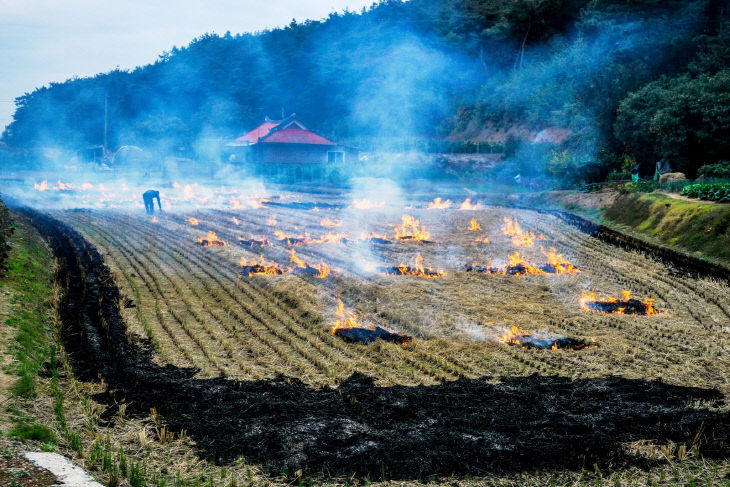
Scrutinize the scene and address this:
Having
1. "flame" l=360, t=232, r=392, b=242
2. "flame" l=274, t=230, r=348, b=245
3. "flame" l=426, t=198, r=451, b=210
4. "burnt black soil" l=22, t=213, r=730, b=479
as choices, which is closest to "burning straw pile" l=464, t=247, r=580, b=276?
"flame" l=360, t=232, r=392, b=242

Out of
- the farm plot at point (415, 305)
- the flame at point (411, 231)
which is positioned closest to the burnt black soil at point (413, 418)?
the farm plot at point (415, 305)

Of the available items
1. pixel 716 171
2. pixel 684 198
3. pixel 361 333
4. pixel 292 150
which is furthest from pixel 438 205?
pixel 292 150

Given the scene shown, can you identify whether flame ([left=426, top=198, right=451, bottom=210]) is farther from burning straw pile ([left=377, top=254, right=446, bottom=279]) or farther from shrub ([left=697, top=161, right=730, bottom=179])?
burning straw pile ([left=377, top=254, right=446, bottom=279])

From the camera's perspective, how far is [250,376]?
28.9ft

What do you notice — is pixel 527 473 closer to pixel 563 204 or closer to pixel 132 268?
pixel 132 268

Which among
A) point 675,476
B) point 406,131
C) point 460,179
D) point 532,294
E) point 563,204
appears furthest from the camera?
point 406,131

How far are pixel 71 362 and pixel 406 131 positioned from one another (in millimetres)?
61630

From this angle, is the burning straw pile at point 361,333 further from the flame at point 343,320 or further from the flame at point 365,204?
the flame at point 365,204

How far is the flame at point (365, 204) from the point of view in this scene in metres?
33.1

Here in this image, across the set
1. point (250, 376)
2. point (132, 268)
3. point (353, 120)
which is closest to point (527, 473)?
point (250, 376)

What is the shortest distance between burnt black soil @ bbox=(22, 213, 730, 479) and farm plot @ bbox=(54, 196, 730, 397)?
1.64 ft

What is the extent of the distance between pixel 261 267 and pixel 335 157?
43129 mm

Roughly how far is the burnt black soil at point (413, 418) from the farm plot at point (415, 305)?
0.50 m

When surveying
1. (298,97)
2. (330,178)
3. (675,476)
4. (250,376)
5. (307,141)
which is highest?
(298,97)
